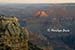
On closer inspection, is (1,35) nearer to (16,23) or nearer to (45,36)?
(16,23)

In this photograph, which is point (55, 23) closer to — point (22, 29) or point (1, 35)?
point (22, 29)

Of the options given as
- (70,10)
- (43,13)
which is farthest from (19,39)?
(70,10)

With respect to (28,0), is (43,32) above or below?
below

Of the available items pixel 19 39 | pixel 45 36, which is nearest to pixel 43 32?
pixel 45 36

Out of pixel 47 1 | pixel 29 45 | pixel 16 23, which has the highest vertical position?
pixel 47 1

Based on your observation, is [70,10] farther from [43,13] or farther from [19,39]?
[19,39]

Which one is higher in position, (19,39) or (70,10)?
(70,10)

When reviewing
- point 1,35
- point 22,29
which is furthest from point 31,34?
point 1,35
